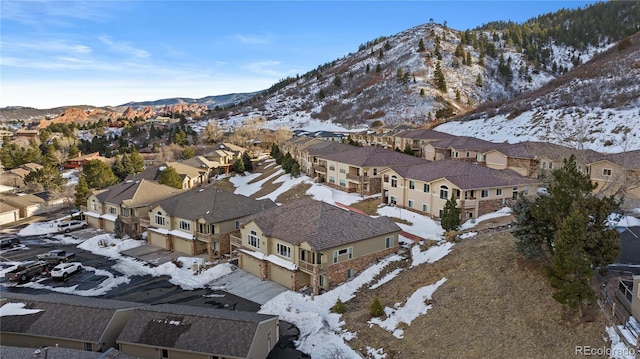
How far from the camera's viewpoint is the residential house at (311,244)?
3023 centimetres

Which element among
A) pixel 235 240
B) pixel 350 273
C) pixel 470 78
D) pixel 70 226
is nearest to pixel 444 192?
pixel 350 273

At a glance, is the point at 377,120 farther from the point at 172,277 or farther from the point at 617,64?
the point at 172,277

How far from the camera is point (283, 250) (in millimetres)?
32188

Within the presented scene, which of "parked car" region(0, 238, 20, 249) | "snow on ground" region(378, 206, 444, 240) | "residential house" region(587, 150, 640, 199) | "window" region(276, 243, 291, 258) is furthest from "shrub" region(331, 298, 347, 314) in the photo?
"parked car" region(0, 238, 20, 249)

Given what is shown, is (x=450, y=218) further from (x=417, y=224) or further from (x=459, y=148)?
(x=459, y=148)

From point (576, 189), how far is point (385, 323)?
1262 cm

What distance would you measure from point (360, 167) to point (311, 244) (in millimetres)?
24810

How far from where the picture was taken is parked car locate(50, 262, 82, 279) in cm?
3506

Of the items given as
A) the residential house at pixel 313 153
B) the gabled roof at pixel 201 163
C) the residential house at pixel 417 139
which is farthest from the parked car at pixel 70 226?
the residential house at pixel 417 139

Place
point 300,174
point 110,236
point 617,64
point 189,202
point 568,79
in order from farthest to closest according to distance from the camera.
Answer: point 568,79 → point 617,64 → point 300,174 → point 110,236 → point 189,202

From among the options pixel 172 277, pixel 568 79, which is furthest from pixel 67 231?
pixel 568 79

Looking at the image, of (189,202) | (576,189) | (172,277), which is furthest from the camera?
(189,202)

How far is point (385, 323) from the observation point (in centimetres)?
2458

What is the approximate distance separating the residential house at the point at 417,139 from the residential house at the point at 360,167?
67.3 ft
